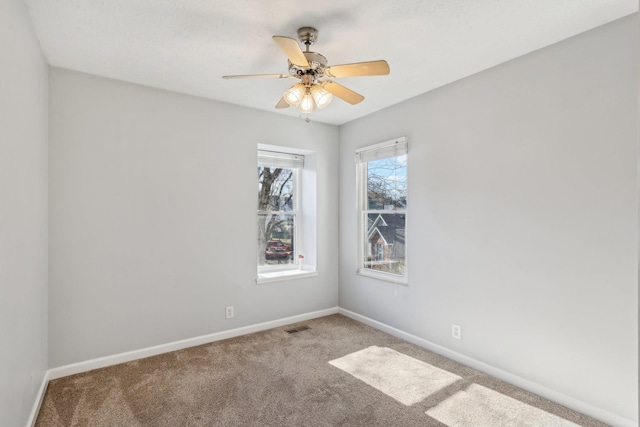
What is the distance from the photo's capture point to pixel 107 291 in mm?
2875

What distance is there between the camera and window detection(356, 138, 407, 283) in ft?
11.7

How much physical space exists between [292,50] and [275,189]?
247 cm

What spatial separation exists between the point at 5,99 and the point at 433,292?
11.0 ft

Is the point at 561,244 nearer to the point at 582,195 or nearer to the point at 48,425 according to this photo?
the point at 582,195

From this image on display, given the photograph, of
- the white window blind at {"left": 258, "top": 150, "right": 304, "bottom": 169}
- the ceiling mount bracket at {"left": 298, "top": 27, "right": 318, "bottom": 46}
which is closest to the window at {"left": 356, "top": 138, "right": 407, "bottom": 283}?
the white window blind at {"left": 258, "top": 150, "right": 304, "bottom": 169}

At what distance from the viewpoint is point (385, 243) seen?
12.5 feet

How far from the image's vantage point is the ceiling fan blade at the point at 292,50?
1.76 m

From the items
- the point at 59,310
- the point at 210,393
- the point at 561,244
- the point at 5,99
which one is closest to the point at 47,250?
the point at 59,310

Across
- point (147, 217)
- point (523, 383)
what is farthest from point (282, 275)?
point (523, 383)

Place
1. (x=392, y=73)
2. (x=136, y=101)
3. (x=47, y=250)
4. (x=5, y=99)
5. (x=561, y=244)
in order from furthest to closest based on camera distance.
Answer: (x=136, y=101) → (x=392, y=73) → (x=47, y=250) → (x=561, y=244) → (x=5, y=99)

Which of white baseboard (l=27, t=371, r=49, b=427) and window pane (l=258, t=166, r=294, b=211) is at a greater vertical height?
window pane (l=258, t=166, r=294, b=211)

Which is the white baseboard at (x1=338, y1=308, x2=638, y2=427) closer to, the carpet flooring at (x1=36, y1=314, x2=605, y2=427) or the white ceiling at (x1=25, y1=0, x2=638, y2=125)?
the carpet flooring at (x1=36, y1=314, x2=605, y2=427)

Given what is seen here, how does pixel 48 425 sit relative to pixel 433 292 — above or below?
below

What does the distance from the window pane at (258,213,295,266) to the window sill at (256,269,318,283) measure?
6.1 inches
